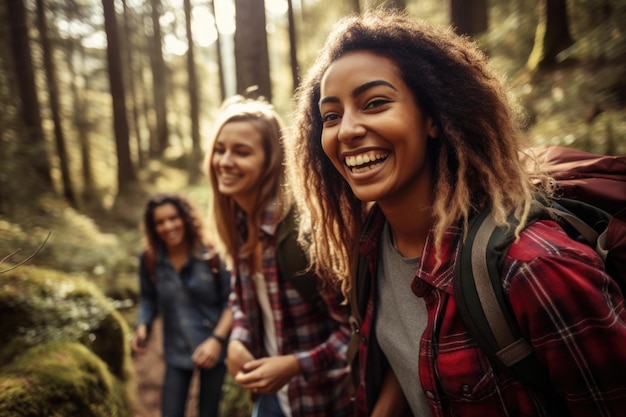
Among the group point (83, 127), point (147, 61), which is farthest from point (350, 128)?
point (147, 61)

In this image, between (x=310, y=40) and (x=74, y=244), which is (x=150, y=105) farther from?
(x=74, y=244)

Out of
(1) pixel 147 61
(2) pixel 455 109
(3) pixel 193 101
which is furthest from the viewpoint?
(1) pixel 147 61

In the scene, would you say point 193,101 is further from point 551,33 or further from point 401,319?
point 401,319

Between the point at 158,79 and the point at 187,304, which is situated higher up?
the point at 158,79

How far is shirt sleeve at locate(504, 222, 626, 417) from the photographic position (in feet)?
3.79

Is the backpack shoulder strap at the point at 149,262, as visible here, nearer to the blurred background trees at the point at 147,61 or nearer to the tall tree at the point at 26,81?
the blurred background trees at the point at 147,61

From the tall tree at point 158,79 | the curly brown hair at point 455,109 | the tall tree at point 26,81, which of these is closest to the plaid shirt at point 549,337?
the curly brown hair at point 455,109

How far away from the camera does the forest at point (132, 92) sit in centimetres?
438

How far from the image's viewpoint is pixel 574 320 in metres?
1.17

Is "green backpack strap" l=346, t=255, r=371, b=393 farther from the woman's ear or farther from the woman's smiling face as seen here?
the woman's ear

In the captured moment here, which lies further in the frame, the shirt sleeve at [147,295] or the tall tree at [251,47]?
the tall tree at [251,47]

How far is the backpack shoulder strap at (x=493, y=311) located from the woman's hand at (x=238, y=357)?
1.64 meters

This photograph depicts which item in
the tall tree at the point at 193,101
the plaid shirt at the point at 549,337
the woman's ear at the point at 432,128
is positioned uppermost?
the tall tree at the point at 193,101

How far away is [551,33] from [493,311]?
6.74 meters
